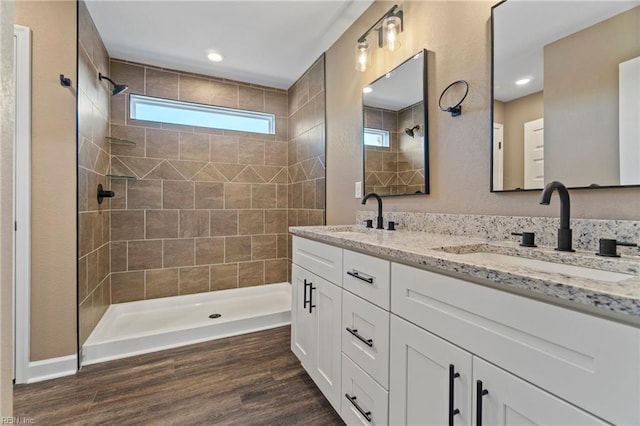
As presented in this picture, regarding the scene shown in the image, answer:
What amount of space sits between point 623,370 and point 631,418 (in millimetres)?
80

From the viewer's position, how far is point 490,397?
2.34 ft

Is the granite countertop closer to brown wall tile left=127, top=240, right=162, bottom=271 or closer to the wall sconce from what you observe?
the wall sconce

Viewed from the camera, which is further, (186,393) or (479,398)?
(186,393)

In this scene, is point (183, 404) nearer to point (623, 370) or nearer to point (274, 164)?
point (623, 370)

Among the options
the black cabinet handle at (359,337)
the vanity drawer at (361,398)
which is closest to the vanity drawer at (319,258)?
the black cabinet handle at (359,337)

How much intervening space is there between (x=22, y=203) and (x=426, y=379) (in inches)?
94.2

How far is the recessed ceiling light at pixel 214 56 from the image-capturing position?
268 centimetres

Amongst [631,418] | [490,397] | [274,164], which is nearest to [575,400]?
[631,418]

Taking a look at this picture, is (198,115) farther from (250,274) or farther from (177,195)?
(250,274)

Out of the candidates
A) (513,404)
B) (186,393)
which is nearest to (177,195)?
(186,393)

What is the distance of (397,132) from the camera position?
5.98 ft

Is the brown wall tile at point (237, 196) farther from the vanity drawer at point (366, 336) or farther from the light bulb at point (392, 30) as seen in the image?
the vanity drawer at point (366, 336)

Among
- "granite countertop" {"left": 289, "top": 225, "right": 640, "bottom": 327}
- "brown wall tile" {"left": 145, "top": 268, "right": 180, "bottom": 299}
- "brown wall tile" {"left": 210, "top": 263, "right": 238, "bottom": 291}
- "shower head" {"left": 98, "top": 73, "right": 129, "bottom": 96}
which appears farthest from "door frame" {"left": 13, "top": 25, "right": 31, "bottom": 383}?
"granite countertop" {"left": 289, "top": 225, "right": 640, "bottom": 327}

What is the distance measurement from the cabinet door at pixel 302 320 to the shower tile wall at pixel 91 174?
4.87ft
